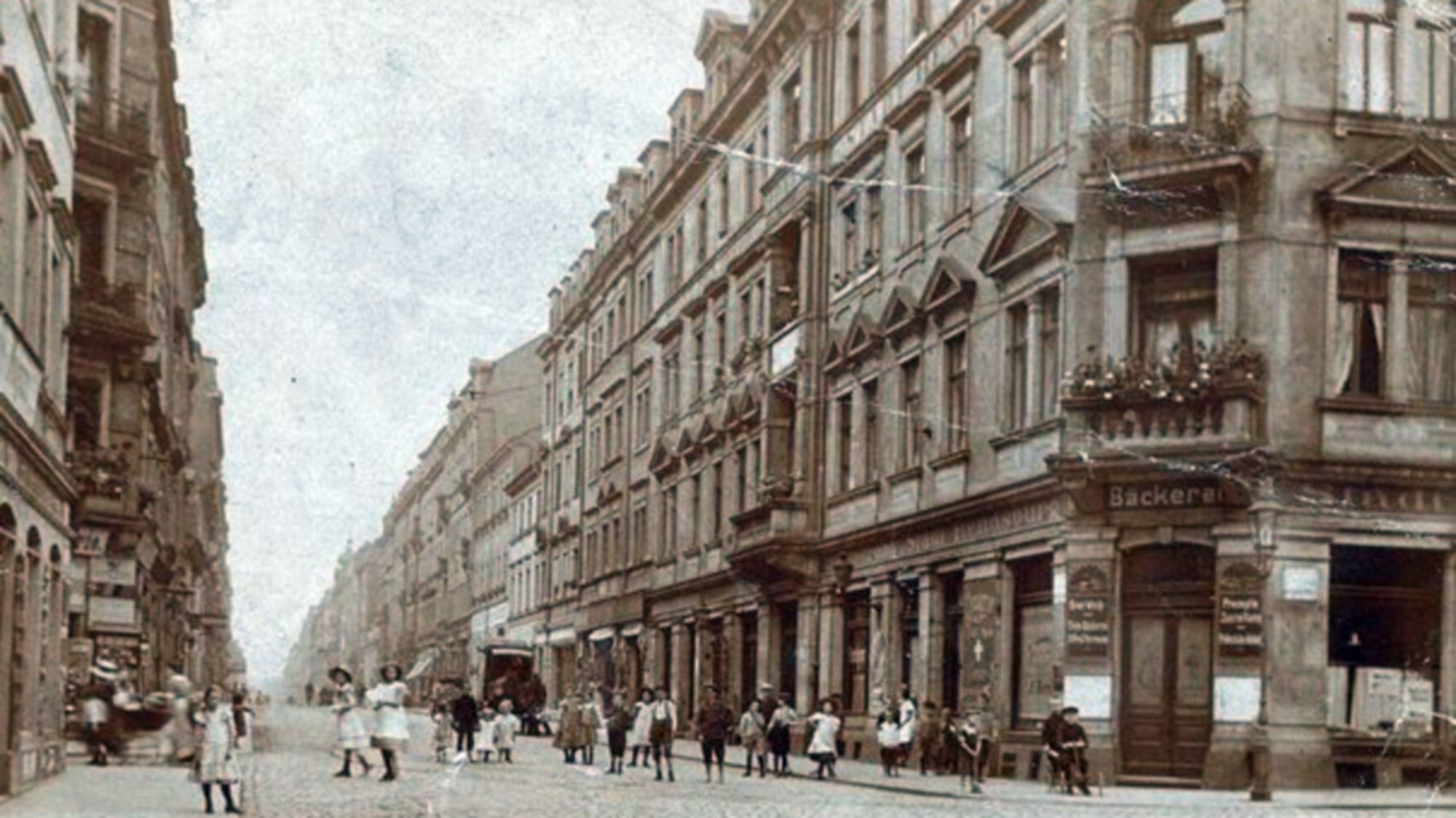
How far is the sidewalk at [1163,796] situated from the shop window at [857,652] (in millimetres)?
7297

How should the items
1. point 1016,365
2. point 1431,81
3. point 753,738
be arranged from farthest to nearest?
point 753,738 → point 1016,365 → point 1431,81

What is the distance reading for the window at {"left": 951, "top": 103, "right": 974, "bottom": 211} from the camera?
107ft

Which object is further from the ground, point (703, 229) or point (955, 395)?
point (703, 229)

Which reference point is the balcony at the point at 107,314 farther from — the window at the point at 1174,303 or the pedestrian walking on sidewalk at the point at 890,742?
the window at the point at 1174,303

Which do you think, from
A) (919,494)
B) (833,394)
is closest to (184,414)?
(833,394)

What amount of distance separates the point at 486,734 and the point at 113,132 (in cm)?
1487

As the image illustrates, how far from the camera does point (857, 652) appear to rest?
127 ft

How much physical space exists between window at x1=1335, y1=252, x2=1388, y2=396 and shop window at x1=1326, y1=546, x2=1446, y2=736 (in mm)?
2319

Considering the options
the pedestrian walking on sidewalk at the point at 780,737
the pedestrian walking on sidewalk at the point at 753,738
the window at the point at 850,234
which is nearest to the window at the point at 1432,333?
the pedestrian walking on sidewalk at the point at 780,737

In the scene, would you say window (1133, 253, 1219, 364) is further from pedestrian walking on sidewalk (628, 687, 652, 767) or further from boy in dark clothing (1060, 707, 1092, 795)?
pedestrian walking on sidewalk (628, 687, 652, 767)

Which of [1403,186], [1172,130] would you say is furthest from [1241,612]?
[1172,130]

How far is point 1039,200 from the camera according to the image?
29.3m

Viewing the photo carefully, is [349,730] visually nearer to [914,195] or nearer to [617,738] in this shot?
[617,738]

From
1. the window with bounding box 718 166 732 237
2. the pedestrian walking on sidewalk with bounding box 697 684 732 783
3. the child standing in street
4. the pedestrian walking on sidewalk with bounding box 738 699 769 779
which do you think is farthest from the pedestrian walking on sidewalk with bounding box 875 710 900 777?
the window with bounding box 718 166 732 237
